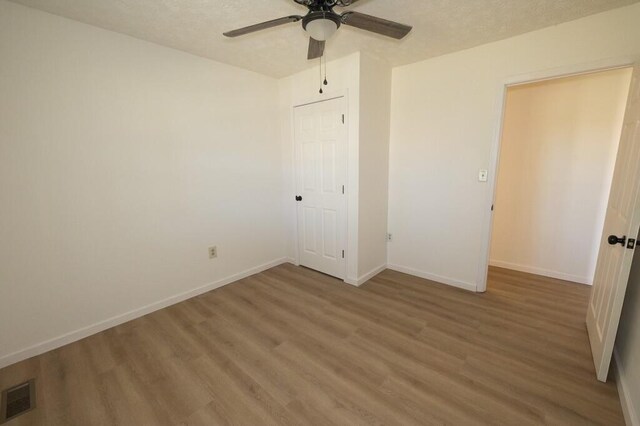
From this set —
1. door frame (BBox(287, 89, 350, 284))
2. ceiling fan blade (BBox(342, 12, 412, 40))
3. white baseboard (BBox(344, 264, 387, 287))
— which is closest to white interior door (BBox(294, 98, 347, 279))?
door frame (BBox(287, 89, 350, 284))

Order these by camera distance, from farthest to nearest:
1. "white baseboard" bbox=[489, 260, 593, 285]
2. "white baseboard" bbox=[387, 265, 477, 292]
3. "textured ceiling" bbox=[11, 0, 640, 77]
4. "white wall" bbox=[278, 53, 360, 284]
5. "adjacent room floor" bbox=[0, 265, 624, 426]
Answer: "white baseboard" bbox=[489, 260, 593, 285] < "white baseboard" bbox=[387, 265, 477, 292] < "white wall" bbox=[278, 53, 360, 284] < "textured ceiling" bbox=[11, 0, 640, 77] < "adjacent room floor" bbox=[0, 265, 624, 426]

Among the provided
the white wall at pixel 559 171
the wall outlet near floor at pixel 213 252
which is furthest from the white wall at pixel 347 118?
the white wall at pixel 559 171

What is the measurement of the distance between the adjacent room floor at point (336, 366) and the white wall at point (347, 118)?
82 cm

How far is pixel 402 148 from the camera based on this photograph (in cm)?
307

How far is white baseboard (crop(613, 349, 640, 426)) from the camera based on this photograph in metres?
1.31

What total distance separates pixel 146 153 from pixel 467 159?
2.97 meters

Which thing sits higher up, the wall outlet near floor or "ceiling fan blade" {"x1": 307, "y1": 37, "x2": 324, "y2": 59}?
"ceiling fan blade" {"x1": 307, "y1": 37, "x2": 324, "y2": 59}

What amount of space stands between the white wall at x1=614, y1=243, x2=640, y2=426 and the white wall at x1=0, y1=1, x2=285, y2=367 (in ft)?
10.3

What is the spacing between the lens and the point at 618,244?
63.9 inches

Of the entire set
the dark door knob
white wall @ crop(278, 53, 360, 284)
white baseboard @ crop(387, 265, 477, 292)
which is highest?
white wall @ crop(278, 53, 360, 284)

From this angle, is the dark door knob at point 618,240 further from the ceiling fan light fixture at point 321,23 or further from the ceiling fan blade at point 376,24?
the ceiling fan light fixture at point 321,23

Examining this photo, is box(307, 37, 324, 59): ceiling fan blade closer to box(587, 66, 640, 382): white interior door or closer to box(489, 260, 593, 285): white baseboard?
box(587, 66, 640, 382): white interior door

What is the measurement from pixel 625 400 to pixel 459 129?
2.22 metres

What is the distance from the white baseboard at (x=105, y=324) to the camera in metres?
1.88
